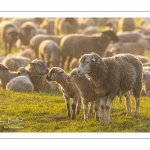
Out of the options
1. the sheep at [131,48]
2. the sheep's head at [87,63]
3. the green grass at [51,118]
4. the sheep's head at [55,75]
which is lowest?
the green grass at [51,118]

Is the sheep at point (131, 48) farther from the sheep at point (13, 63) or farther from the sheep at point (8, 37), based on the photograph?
the sheep at point (13, 63)

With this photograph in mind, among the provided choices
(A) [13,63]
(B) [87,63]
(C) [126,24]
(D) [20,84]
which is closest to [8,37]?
(C) [126,24]

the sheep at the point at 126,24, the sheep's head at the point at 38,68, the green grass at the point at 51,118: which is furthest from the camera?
the sheep at the point at 126,24

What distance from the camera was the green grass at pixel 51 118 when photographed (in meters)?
11.7

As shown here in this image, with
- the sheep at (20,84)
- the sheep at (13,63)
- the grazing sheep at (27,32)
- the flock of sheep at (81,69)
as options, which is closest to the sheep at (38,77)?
the flock of sheep at (81,69)

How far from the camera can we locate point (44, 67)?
610 inches

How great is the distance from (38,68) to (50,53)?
649 cm

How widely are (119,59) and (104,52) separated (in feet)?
35.5

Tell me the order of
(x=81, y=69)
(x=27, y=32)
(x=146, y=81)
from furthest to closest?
(x=27, y=32)
(x=146, y=81)
(x=81, y=69)

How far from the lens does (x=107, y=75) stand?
38.0 ft

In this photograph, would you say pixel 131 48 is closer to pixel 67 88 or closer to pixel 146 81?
pixel 146 81

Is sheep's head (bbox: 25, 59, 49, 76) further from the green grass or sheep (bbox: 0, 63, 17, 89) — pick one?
the green grass
